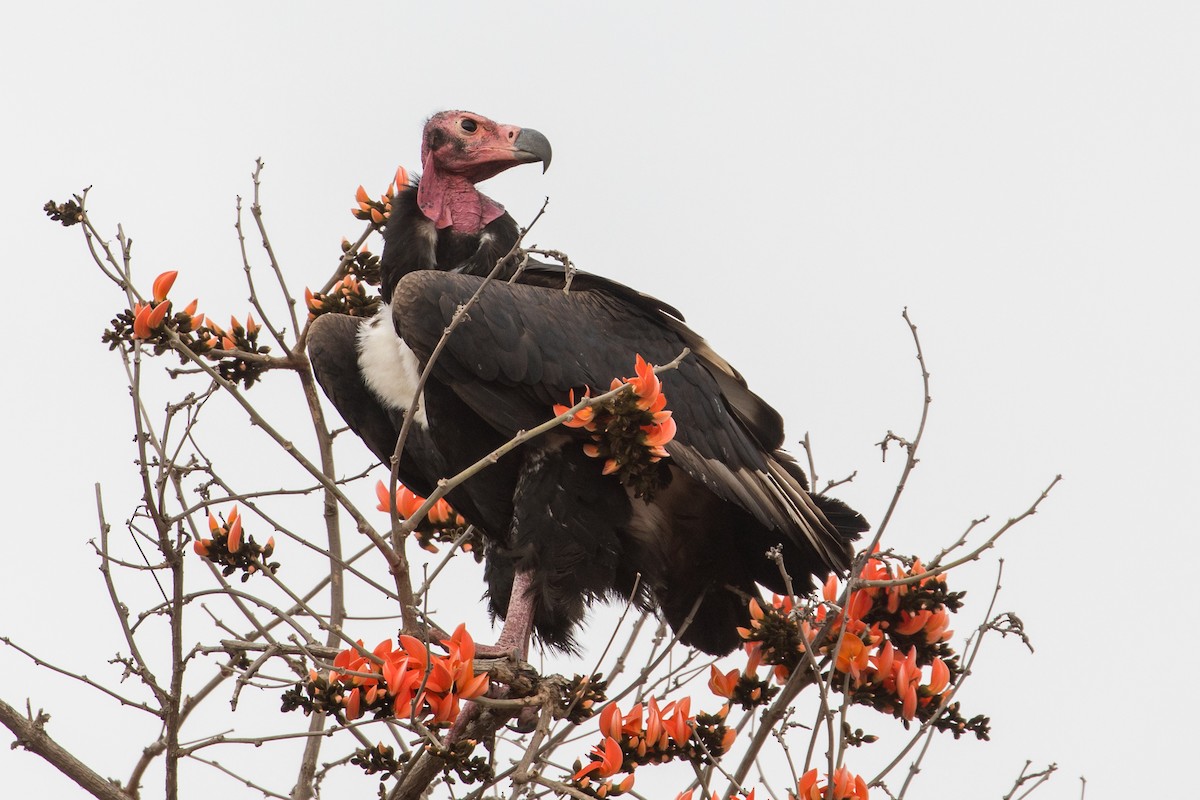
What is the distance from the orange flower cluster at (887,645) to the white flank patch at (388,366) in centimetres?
145

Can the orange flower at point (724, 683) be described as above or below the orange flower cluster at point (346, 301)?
below

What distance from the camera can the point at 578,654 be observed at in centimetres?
484

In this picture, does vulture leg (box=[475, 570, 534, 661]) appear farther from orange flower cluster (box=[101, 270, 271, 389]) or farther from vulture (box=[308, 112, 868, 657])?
orange flower cluster (box=[101, 270, 271, 389])

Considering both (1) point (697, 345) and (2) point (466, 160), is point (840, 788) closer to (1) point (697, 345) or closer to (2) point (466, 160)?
(1) point (697, 345)

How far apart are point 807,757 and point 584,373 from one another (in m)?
1.52

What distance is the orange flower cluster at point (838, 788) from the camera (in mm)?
3375

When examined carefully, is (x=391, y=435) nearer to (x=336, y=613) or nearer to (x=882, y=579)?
(x=336, y=613)

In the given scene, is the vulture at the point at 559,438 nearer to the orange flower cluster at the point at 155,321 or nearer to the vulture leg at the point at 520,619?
the vulture leg at the point at 520,619

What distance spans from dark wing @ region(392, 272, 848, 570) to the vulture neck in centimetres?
57

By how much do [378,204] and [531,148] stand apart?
61 cm

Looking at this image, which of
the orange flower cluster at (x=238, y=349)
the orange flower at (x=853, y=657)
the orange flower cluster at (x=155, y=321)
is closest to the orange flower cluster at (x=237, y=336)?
A: the orange flower cluster at (x=238, y=349)

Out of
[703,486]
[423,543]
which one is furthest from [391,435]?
[703,486]

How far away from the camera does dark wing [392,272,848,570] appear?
4.38 meters

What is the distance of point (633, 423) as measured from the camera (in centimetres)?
335
